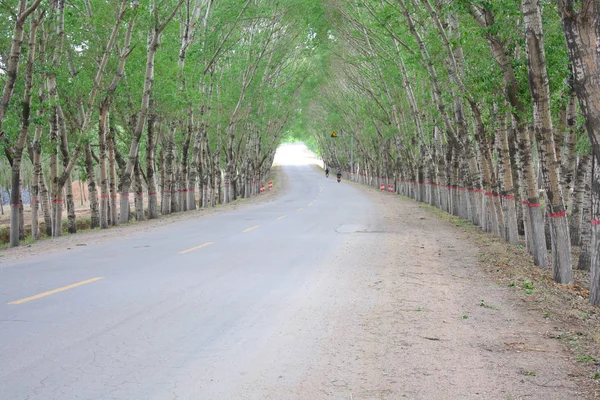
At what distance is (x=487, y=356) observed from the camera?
613cm

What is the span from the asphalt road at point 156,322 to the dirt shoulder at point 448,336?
42cm

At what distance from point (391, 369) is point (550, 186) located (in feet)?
21.1

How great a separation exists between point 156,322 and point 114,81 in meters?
17.4

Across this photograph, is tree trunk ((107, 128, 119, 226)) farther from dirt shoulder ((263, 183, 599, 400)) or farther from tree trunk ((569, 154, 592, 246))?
tree trunk ((569, 154, 592, 246))

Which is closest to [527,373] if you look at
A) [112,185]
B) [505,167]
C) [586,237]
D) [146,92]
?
[586,237]

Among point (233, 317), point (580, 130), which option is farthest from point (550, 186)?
point (580, 130)

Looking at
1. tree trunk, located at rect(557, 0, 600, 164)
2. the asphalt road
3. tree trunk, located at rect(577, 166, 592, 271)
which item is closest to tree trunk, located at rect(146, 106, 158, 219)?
the asphalt road

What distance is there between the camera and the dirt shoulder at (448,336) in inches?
205

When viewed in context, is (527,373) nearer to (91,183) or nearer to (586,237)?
(586,237)

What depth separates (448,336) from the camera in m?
6.86

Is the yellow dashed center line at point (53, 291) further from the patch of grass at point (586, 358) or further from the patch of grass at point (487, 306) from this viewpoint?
the patch of grass at point (586, 358)

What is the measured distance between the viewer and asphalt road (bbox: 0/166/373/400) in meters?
5.12

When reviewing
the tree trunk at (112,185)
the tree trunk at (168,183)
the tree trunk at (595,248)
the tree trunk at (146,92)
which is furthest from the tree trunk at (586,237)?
the tree trunk at (168,183)

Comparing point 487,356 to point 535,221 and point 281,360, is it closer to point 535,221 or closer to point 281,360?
point 281,360
